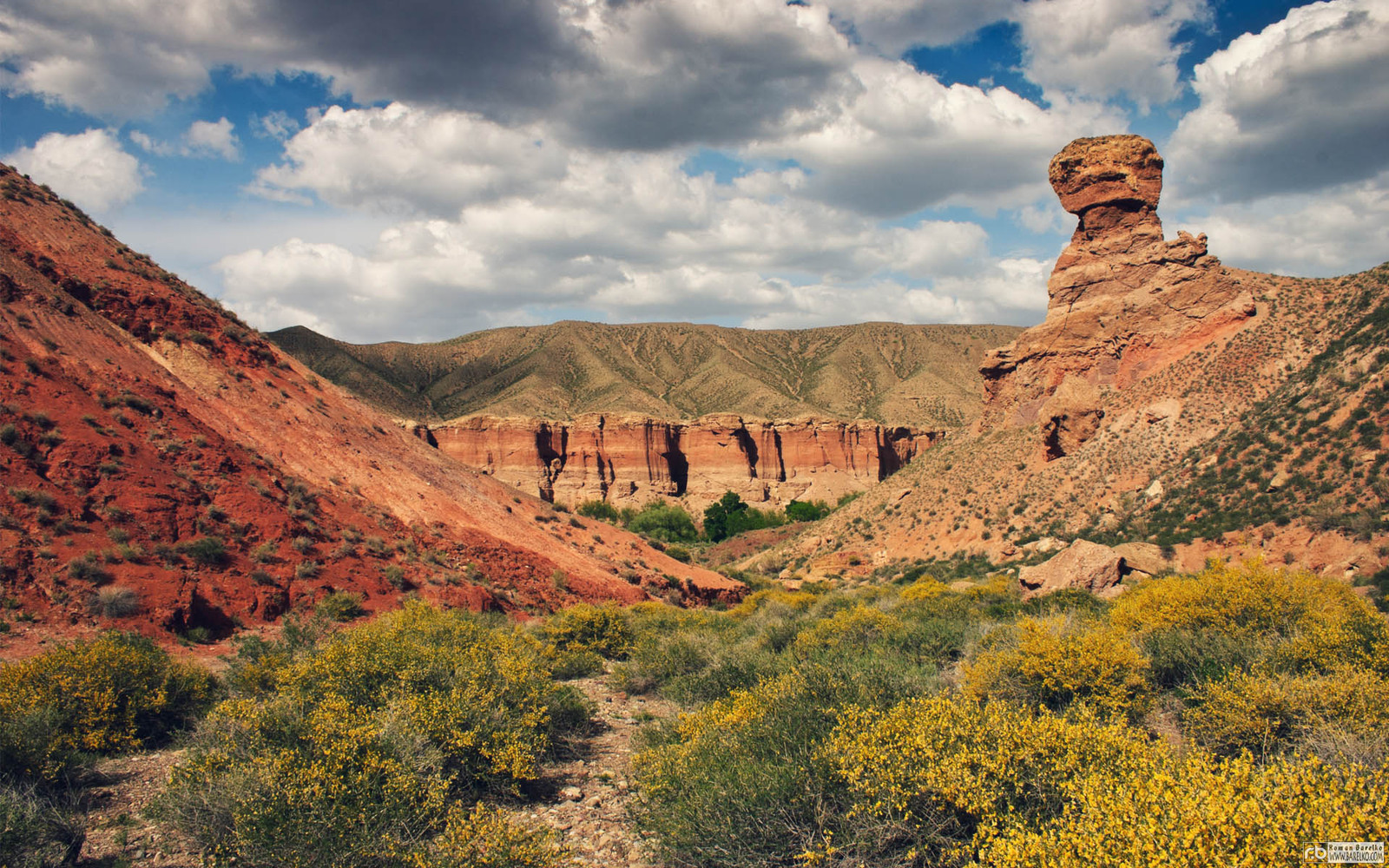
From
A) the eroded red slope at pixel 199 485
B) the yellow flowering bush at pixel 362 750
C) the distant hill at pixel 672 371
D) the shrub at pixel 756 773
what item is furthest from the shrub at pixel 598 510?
the shrub at pixel 756 773

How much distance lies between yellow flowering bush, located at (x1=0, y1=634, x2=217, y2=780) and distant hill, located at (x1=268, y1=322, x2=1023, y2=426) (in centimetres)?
6732

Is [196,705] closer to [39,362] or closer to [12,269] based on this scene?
[39,362]

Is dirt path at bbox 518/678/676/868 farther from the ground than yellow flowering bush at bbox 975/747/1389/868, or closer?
closer

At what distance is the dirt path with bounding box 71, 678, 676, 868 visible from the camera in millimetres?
5258

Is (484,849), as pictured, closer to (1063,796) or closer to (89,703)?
(1063,796)

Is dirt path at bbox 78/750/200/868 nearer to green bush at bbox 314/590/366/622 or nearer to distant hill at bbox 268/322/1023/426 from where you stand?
green bush at bbox 314/590/366/622

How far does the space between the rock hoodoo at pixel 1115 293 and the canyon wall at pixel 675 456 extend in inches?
1294

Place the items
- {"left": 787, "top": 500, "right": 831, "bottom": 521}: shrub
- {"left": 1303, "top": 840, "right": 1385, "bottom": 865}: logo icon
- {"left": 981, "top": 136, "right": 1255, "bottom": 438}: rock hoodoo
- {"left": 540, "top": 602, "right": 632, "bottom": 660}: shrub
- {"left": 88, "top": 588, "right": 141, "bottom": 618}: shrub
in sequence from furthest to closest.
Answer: {"left": 787, "top": 500, "right": 831, "bottom": 521}: shrub < {"left": 981, "top": 136, "right": 1255, "bottom": 438}: rock hoodoo < {"left": 540, "top": 602, "right": 632, "bottom": 660}: shrub < {"left": 88, "top": 588, "right": 141, "bottom": 618}: shrub < {"left": 1303, "top": 840, "right": 1385, "bottom": 865}: logo icon

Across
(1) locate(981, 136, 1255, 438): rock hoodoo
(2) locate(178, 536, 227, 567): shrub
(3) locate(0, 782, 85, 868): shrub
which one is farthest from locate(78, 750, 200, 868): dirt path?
(1) locate(981, 136, 1255, 438): rock hoodoo

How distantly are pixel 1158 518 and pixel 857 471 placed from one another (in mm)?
44027

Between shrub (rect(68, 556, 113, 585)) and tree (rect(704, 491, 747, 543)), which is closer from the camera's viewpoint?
shrub (rect(68, 556, 113, 585))

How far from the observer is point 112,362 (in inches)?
666

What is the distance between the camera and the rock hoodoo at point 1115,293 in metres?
28.2

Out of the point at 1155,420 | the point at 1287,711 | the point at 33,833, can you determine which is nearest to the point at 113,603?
the point at 33,833
